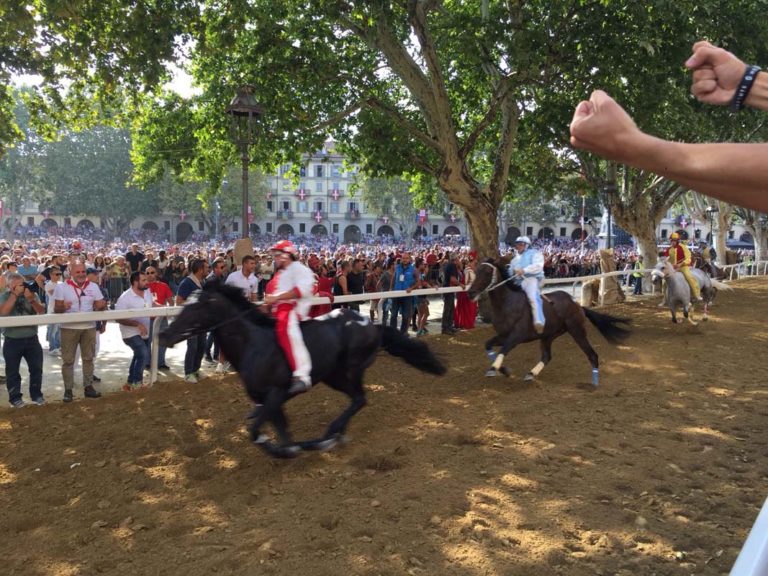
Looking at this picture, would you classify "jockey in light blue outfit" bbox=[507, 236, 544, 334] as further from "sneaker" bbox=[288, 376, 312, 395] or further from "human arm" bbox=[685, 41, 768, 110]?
"human arm" bbox=[685, 41, 768, 110]

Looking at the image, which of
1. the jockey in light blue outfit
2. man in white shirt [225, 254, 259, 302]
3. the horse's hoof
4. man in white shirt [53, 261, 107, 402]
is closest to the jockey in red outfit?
the horse's hoof

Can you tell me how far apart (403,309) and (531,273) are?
3695 mm

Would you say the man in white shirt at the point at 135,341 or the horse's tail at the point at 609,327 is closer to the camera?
the man in white shirt at the point at 135,341

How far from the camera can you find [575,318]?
9.15 m

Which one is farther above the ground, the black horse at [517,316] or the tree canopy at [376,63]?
the tree canopy at [376,63]

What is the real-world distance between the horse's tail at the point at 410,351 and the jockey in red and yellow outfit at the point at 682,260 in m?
9.65

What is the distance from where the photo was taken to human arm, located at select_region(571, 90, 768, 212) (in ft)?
3.12

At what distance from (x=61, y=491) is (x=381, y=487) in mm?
2701

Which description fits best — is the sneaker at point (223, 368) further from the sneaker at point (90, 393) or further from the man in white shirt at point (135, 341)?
the sneaker at point (90, 393)

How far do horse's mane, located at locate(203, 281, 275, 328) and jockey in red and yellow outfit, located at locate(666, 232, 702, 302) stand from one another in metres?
11.5

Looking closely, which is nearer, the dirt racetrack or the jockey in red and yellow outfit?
the dirt racetrack

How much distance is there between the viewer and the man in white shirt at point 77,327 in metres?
7.68

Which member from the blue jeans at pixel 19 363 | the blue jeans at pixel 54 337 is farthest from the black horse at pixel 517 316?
the blue jeans at pixel 54 337

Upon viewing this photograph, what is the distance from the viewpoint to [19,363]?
7.43 meters
